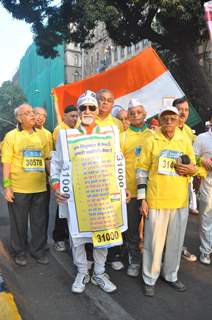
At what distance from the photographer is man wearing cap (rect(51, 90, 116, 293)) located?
3959 mm

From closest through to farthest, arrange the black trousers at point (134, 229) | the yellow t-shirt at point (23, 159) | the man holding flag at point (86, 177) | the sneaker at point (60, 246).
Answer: the man holding flag at point (86, 177) < the black trousers at point (134, 229) < the yellow t-shirt at point (23, 159) < the sneaker at point (60, 246)

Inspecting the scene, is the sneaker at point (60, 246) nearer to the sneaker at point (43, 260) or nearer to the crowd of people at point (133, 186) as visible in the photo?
the crowd of people at point (133, 186)

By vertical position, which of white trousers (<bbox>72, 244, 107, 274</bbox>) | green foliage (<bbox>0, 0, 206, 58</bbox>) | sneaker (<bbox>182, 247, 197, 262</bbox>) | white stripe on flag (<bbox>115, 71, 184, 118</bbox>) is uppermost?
green foliage (<bbox>0, 0, 206, 58</bbox>)

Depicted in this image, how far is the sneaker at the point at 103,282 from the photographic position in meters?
4.12

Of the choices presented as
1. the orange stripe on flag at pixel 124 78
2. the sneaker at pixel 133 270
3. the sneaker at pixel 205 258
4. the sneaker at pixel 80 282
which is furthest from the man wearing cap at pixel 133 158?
the orange stripe on flag at pixel 124 78

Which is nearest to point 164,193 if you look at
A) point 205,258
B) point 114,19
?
point 205,258

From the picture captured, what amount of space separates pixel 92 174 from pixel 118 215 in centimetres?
49

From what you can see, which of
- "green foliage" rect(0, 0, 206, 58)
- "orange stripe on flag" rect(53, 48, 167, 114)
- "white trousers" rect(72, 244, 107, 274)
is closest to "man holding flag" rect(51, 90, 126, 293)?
"white trousers" rect(72, 244, 107, 274)

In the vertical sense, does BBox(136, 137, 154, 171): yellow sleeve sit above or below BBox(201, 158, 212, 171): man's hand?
above

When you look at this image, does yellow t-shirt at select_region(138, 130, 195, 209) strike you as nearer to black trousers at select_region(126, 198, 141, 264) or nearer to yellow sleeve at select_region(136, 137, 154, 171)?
yellow sleeve at select_region(136, 137, 154, 171)

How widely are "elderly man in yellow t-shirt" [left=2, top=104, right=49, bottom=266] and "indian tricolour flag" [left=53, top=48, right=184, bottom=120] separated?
2.53 m

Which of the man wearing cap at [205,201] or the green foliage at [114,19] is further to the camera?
the green foliage at [114,19]

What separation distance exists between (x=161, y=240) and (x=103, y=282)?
0.72m

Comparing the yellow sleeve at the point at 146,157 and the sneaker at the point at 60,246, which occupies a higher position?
the yellow sleeve at the point at 146,157
